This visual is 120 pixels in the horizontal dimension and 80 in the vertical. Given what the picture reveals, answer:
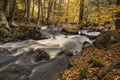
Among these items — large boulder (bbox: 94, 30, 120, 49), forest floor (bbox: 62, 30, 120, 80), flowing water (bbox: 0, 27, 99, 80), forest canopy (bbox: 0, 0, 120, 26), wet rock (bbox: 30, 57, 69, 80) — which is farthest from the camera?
large boulder (bbox: 94, 30, 120, 49)

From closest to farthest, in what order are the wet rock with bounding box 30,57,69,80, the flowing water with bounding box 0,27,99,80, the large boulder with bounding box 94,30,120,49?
the wet rock with bounding box 30,57,69,80
the flowing water with bounding box 0,27,99,80
the large boulder with bounding box 94,30,120,49

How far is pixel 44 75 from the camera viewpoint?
9.31 metres

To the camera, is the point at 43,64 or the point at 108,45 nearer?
the point at 43,64

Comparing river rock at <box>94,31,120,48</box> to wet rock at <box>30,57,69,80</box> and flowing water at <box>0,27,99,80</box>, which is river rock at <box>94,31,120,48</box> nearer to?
flowing water at <box>0,27,99,80</box>

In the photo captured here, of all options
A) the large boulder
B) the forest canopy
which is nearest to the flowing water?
the large boulder

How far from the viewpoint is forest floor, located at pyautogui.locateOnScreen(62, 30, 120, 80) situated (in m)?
7.37

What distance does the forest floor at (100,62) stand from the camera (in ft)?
24.2

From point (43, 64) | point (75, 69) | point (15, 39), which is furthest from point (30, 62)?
point (15, 39)

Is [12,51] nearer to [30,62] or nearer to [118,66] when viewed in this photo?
[30,62]

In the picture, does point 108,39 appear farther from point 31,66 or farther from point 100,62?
point 31,66

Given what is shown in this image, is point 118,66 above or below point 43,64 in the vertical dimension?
above

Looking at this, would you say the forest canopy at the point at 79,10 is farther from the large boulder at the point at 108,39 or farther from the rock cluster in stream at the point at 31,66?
the rock cluster in stream at the point at 31,66

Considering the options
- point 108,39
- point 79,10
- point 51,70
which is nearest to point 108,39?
point 108,39

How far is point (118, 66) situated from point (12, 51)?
807 cm
